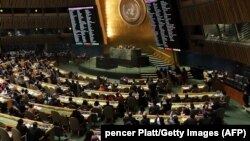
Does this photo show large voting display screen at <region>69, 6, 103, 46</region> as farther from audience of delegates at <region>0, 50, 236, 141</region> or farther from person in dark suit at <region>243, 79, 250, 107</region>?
person in dark suit at <region>243, 79, 250, 107</region>

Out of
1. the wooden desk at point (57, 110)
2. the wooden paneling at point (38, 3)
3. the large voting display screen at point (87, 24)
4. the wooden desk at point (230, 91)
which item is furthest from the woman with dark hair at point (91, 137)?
the wooden paneling at point (38, 3)

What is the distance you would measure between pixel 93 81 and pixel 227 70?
7.55 m

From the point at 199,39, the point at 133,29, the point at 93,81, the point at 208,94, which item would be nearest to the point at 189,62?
the point at 199,39

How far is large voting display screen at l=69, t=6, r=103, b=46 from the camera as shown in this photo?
96.5 feet

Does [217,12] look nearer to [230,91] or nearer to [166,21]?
[230,91]

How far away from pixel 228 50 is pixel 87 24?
44.3 feet

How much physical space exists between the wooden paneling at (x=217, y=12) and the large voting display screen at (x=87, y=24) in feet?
24.1

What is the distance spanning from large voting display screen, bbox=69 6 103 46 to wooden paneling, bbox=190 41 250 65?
28.4ft

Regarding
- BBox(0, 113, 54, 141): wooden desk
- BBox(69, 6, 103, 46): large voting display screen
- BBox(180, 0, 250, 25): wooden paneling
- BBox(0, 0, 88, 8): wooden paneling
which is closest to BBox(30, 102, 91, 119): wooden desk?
BBox(0, 113, 54, 141): wooden desk

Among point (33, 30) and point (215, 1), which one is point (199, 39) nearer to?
point (215, 1)

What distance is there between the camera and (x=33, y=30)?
4094 centimetres

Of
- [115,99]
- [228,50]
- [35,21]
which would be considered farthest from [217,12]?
[35,21]

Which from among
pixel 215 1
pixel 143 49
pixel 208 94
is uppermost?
pixel 215 1

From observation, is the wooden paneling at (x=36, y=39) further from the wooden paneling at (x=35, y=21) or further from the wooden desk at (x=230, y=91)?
the wooden desk at (x=230, y=91)
